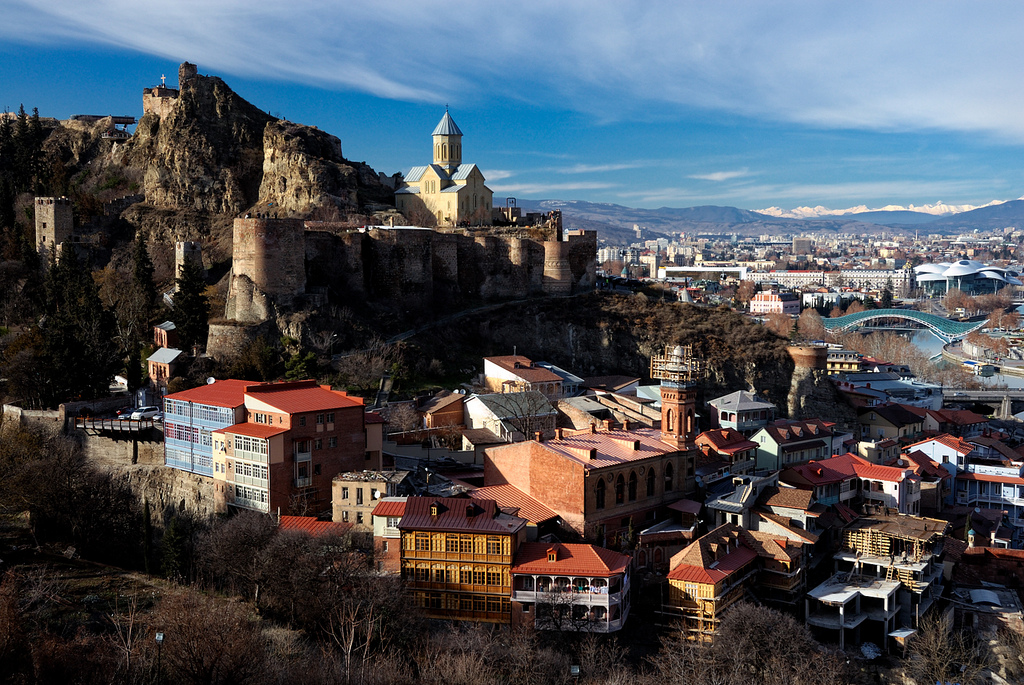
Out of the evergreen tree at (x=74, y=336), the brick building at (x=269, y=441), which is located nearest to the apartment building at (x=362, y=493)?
the brick building at (x=269, y=441)

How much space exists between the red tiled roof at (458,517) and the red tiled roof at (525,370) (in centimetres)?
1470

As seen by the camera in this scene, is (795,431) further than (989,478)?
No

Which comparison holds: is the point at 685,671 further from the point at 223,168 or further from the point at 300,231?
the point at 223,168

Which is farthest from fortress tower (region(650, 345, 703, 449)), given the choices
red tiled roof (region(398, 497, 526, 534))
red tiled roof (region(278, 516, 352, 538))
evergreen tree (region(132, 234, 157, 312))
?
evergreen tree (region(132, 234, 157, 312))

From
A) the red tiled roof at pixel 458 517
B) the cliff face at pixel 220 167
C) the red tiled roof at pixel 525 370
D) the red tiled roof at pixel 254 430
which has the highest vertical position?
the cliff face at pixel 220 167

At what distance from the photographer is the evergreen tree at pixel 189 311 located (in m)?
39.7

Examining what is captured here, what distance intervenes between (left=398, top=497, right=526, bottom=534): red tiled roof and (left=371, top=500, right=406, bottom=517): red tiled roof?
0.14 meters

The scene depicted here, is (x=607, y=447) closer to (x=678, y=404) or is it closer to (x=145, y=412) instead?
(x=678, y=404)

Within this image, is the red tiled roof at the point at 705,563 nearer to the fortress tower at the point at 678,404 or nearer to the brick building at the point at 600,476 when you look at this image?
the brick building at the point at 600,476

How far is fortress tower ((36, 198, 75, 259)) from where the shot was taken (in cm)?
4706

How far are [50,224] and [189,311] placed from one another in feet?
40.3

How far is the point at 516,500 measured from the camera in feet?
95.3

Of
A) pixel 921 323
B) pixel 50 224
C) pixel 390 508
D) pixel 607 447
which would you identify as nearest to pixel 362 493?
pixel 390 508

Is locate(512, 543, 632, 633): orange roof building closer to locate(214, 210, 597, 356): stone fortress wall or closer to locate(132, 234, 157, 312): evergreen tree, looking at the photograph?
locate(214, 210, 597, 356): stone fortress wall
